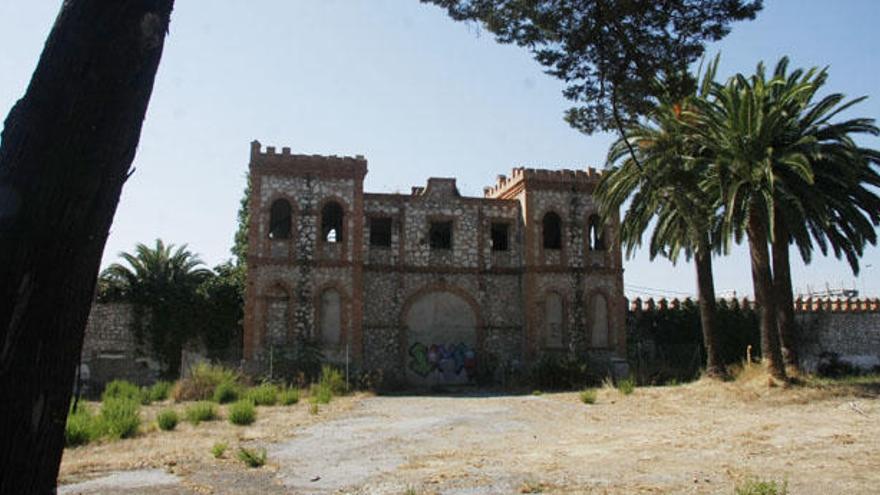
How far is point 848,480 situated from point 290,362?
20653mm

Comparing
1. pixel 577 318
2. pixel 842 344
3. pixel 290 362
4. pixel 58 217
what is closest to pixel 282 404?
pixel 290 362

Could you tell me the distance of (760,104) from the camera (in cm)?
1914

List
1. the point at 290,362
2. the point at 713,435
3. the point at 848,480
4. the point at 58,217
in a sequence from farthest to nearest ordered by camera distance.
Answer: the point at 290,362, the point at 713,435, the point at 848,480, the point at 58,217

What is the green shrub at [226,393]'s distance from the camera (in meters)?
21.0

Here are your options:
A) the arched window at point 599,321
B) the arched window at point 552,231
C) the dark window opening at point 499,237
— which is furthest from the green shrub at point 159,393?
the arched window at point 552,231

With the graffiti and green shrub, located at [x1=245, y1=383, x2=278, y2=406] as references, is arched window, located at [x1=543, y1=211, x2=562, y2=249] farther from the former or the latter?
green shrub, located at [x1=245, y1=383, x2=278, y2=406]

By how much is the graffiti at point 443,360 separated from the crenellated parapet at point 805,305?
8250 millimetres

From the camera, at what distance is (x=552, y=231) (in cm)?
3228

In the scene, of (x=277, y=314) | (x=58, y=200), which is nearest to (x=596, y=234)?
(x=277, y=314)

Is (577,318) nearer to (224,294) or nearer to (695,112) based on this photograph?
(695,112)

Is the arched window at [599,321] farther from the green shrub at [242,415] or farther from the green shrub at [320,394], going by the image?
the green shrub at [242,415]

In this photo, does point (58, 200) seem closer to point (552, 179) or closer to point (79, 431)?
point (79, 431)

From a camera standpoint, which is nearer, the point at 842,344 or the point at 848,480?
the point at 848,480

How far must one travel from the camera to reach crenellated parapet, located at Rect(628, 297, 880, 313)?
33344 mm
